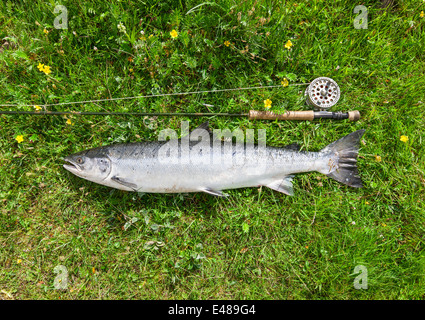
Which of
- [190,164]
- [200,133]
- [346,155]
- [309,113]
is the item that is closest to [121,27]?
[200,133]

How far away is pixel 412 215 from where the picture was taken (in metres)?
3.27

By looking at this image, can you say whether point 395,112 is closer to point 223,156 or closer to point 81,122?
point 223,156

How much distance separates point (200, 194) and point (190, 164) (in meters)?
0.55

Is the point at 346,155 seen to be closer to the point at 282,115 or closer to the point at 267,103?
the point at 282,115

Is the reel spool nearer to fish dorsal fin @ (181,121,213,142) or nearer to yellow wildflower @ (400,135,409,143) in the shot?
yellow wildflower @ (400,135,409,143)

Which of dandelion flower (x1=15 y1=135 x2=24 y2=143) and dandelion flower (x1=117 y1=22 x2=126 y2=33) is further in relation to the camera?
dandelion flower (x1=15 y1=135 x2=24 y2=143)

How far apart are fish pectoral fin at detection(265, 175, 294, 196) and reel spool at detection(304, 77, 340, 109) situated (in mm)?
1029

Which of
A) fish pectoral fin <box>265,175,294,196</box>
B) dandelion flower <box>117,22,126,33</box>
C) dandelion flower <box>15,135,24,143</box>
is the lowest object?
fish pectoral fin <box>265,175,294,196</box>

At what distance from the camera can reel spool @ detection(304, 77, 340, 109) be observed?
3.26 meters

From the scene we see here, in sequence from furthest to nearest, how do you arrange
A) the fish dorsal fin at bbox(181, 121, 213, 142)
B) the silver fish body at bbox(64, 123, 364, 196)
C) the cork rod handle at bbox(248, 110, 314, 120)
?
1. the cork rod handle at bbox(248, 110, 314, 120)
2. the fish dorsal fin at bbox(181, 121, 213, 142)
3. the silver fish body at bbox(64, 123, 364, 196)

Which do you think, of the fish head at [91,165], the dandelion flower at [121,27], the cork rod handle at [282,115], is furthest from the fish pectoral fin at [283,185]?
the dandelion flower at [121,27]

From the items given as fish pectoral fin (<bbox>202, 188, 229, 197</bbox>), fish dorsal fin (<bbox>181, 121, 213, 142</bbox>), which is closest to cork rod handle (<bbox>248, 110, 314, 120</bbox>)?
fish dorsal fin (<bbox>181, 121, 213, 142</bbox>)

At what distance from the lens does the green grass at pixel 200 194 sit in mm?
3203

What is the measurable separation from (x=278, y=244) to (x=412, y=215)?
1.77 m
